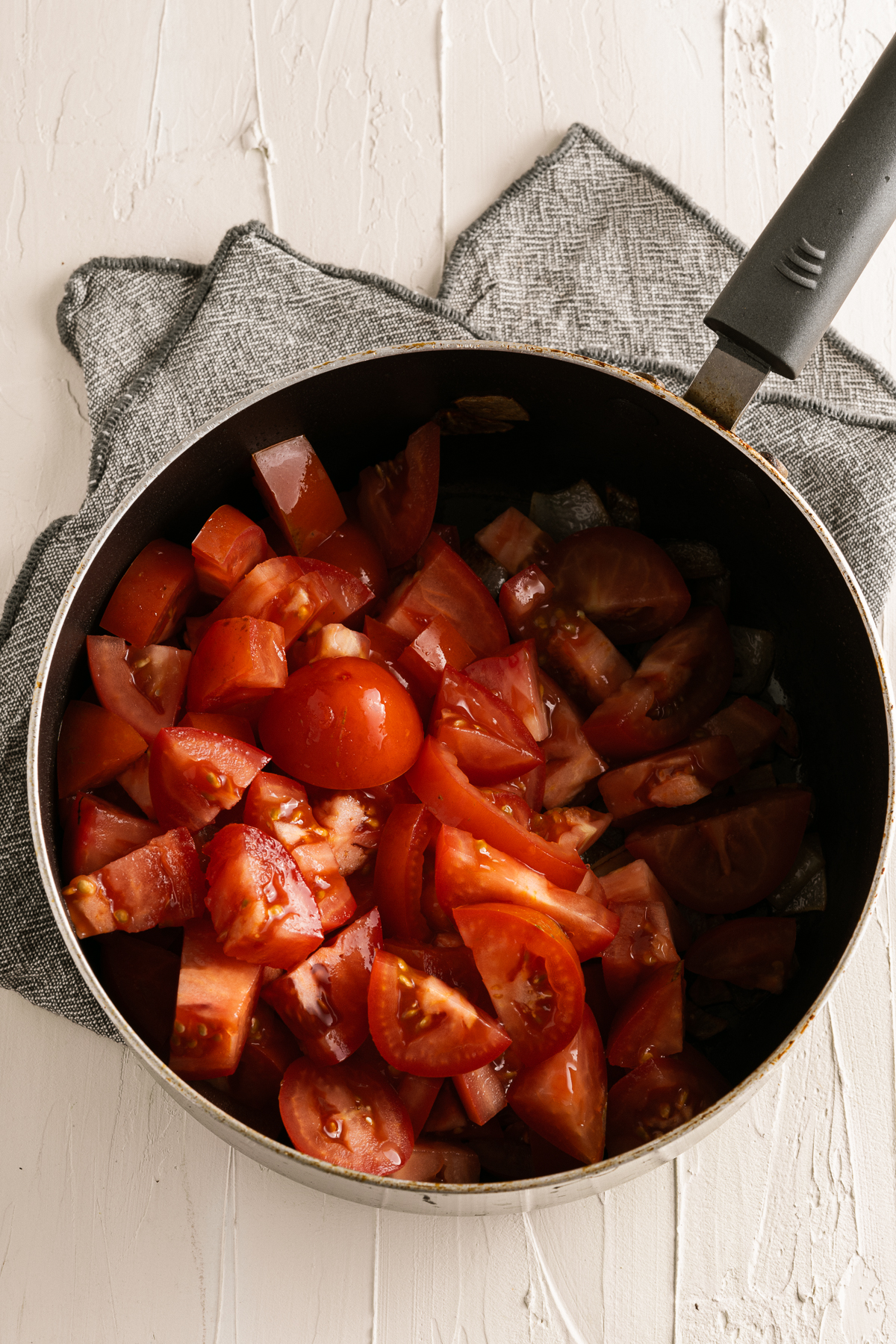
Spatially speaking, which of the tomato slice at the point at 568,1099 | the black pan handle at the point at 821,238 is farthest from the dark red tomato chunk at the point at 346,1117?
the black pan handle at the point at 821,238

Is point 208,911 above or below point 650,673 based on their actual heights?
below

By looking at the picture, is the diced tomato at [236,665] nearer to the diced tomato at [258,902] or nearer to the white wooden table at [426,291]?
the diced tomato at [258,902]

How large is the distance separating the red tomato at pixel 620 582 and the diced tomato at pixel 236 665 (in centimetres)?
38

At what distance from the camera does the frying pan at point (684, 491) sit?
3.24 feet

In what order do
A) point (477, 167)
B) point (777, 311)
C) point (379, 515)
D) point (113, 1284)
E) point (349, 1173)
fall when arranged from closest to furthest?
point (349, 1173)
point (777, 311)
point (113, 1284)
point (379, 515)
point (477, 167)

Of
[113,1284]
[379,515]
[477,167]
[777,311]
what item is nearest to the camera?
[777,311]

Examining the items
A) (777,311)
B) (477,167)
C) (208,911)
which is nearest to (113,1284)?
(208,911)

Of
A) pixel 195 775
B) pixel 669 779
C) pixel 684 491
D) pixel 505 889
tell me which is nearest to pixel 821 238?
pixel 684 491

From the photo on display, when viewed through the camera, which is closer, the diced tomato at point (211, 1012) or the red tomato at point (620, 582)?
the diced tomato at point (211, 1012)

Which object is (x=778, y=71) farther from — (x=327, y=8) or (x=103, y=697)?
(x=103, y=697)

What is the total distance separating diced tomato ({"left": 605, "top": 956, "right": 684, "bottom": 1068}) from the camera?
3.61 feet

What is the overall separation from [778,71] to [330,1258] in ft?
5.54

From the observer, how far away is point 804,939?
122cm

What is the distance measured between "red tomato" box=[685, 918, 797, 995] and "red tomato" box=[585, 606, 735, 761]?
0.75 ft
